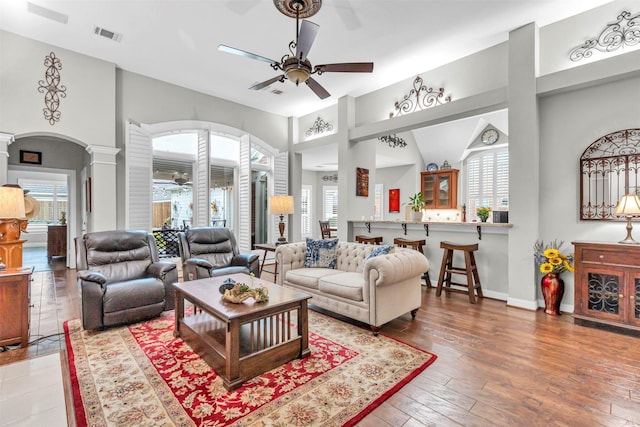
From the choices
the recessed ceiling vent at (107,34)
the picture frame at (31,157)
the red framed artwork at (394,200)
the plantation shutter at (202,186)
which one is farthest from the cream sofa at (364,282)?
the picture frame at (31,157)

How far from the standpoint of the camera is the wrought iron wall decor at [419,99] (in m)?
4.76

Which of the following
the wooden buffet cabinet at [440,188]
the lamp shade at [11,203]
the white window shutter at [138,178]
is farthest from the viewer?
the wooden buffet cabinet at [440,188]

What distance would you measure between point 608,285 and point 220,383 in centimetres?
382

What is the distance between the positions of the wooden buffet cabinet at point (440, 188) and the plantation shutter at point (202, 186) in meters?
5.63

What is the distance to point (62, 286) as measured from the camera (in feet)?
16.4

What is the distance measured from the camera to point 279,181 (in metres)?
7.14

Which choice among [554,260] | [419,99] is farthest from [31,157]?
[554,260]

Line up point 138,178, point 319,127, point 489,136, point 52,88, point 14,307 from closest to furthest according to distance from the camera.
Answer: point 14,307
point 52,88
point 138,178
point 319,127
point 489,136

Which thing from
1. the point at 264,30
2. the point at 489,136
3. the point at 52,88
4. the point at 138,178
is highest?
the point at 264,30

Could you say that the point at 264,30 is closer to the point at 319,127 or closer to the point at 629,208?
the point at 319,127

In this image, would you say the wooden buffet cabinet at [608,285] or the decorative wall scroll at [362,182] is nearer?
the wooden buffet cabinet at [608,285]

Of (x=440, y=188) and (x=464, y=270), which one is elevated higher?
(x=440, y=188)

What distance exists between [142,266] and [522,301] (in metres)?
4.70

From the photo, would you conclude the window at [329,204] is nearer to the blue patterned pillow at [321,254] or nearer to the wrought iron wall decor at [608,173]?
the blue patterned pillow at [321,254]
